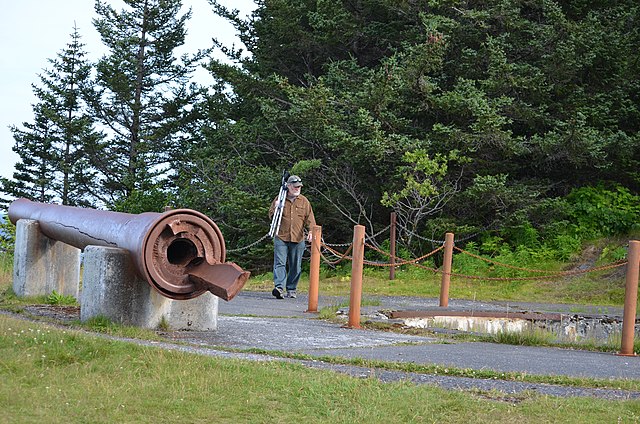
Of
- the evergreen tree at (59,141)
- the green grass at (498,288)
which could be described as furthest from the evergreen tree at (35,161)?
the green grass at (498,288)

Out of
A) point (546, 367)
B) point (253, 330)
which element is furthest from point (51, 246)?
point (546, 367)

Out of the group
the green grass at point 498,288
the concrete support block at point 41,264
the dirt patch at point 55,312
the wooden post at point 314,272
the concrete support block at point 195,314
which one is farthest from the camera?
the green grass at point 498,288

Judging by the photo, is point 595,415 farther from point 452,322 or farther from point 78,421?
point 452,322

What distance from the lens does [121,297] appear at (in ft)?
31.4

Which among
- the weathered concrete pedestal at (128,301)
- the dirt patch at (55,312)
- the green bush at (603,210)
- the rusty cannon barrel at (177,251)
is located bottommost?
the dirt patch at (55,312)

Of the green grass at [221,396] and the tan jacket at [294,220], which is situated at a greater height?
the tan jacket at [294,220]

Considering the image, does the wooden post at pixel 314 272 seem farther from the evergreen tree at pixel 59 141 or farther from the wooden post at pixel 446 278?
the evergreen tree at pixel 59 141

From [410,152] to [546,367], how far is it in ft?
42.9

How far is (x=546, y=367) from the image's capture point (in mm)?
8305

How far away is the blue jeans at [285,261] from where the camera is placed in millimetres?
15227

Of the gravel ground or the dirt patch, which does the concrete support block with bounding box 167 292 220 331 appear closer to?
the gravel ground

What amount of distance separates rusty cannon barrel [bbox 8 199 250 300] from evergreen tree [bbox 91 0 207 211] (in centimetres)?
2981

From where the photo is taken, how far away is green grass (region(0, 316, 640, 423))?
572 centimetres

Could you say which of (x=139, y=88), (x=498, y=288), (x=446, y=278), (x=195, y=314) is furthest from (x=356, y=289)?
(x=139, y=88)
